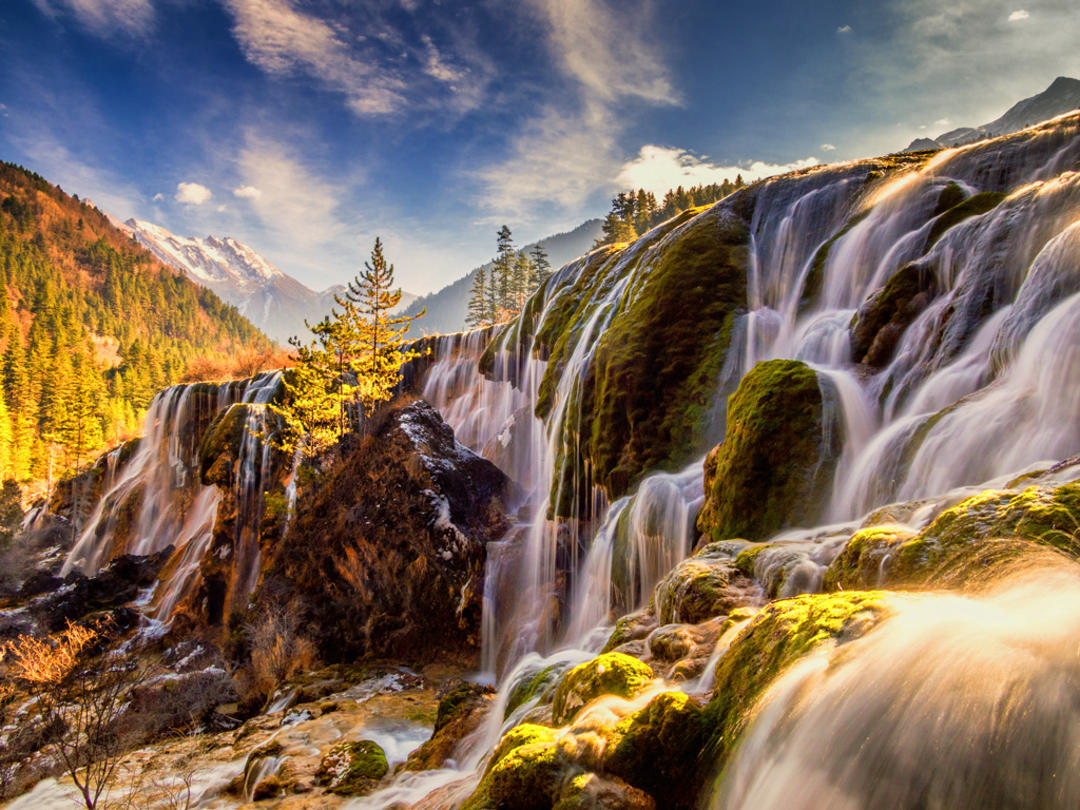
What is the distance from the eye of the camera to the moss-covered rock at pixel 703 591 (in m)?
5.51

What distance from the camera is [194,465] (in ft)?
123

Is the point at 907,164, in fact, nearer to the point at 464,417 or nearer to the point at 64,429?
the point at 464,417

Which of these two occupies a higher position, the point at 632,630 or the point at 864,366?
the point at 864,366

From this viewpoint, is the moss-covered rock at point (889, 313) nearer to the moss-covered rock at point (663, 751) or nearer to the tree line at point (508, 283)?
the moss-covered rock at point (663, 751)

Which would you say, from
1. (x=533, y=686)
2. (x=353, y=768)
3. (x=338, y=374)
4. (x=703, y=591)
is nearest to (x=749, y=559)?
(x=703, y=591)

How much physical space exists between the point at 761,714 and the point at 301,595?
17.5m

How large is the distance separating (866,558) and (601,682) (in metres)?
2.52

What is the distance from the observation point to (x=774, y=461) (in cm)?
845

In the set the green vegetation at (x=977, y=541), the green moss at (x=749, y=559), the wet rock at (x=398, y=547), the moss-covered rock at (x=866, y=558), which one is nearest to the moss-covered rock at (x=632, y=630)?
the green moss at (x=749, y=559)

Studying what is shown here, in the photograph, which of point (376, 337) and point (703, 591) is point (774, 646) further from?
point (376, 337)

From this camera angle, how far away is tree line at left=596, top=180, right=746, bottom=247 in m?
63.5

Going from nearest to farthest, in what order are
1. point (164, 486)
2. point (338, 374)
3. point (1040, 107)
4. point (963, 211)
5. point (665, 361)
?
point (963, 211) → point (665, 361) → point (338, 374) → point (164, 486) → point (1040, 107)

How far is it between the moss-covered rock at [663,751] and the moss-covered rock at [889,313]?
8631 millimetres

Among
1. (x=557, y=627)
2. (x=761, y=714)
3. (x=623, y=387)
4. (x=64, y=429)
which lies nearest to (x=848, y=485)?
(x=761, y=714)
